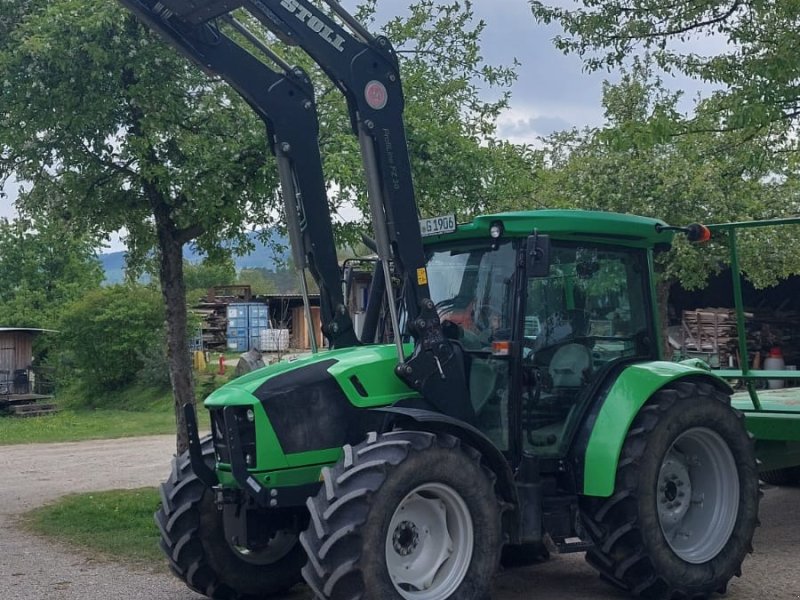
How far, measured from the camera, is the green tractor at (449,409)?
20.5ft

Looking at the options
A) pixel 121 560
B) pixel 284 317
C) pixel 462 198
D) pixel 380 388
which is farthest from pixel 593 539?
pixel 284 317

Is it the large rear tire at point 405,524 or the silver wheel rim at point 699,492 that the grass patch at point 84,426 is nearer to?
the silver wheel rim at point 699,492

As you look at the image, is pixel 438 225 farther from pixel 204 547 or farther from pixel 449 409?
pixel 204 547

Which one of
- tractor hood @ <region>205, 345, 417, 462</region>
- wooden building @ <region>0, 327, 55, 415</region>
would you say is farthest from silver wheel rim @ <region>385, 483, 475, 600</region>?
wooden building @ <region>0, 327, 55, 415</region>

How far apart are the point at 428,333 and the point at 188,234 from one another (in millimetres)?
5037

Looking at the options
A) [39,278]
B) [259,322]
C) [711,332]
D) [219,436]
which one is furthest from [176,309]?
[259,322]

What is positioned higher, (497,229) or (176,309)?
(497,229)

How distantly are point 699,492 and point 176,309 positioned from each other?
5908 millimetres

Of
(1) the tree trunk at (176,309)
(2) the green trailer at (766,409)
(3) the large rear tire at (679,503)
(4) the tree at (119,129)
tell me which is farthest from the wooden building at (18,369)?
(3) the large rear tire at (679,503)

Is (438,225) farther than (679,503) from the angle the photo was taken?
No

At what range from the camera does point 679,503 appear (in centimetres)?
740

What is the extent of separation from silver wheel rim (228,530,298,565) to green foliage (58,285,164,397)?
951 inches

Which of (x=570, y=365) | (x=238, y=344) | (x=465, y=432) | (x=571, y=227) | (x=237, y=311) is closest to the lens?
(x=465, y=432)

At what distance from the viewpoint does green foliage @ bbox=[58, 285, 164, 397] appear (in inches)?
1217
